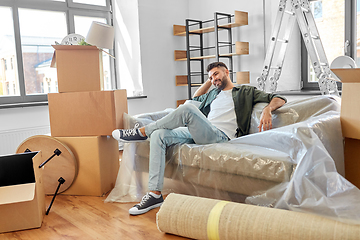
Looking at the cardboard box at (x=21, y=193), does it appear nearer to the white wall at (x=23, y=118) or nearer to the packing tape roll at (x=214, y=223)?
the packing tape roll at (x=214, y=223)

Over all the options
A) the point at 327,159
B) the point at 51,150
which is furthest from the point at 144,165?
the point at 327,159

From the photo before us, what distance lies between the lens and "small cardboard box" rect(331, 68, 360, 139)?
175 centimetres

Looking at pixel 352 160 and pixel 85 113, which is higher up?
pixel 85 113

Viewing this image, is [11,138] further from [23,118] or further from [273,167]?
[273,167]

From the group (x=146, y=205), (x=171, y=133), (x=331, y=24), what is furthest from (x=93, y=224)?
(x=331, y=24)

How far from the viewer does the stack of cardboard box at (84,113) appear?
2.36m

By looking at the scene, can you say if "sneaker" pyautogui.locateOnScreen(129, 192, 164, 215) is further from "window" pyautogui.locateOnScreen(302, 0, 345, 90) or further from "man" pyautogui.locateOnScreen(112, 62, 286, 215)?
"window" pyautogui.locateOnScreen(302, 0, 345, 90)

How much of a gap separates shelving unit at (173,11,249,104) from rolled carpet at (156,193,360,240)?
2.49 meters

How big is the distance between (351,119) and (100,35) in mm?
1725

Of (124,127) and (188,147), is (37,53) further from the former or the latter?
(188,147)

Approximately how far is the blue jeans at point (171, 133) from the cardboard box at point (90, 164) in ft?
1.38

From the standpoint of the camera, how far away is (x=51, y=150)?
2.36 m

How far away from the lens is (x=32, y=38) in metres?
3.70

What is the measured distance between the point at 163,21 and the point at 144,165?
2622mm
